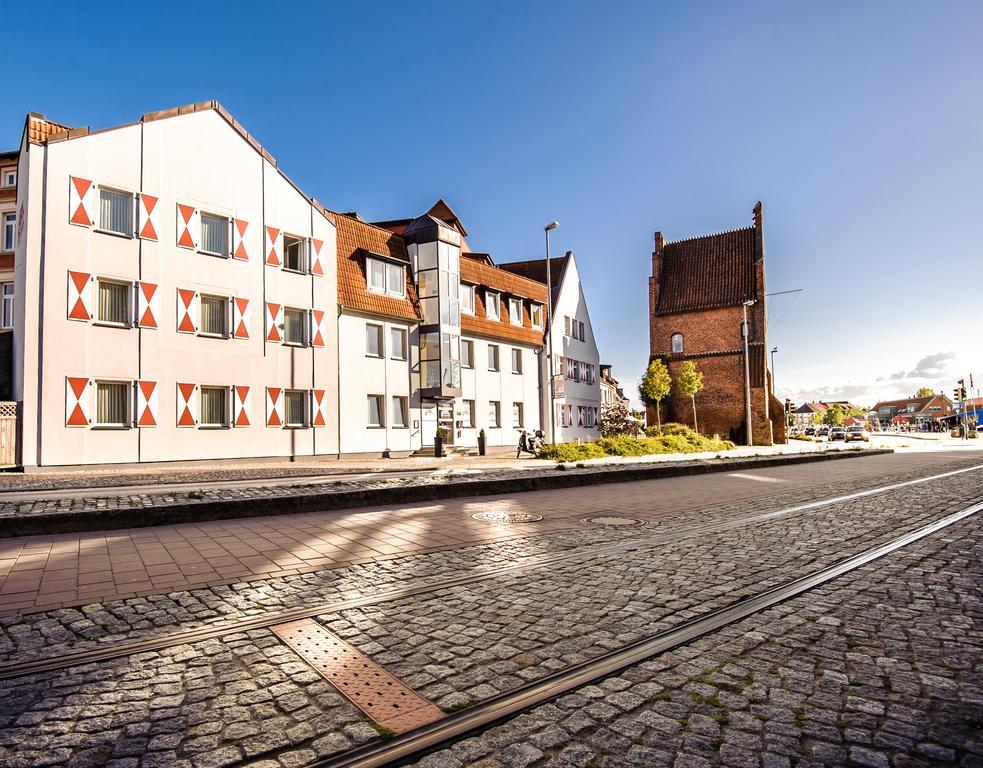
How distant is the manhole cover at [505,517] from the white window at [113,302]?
15428mm

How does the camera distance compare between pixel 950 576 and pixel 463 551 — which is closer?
pixel 950 576

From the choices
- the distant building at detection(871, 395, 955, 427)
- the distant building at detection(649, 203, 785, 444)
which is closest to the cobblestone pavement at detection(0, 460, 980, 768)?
the distant building at detection(649, 203, 785, 444)

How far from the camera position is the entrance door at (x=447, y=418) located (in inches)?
1156

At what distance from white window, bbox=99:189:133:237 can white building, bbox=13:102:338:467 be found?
40 millimetres

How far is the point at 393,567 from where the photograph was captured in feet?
19.3

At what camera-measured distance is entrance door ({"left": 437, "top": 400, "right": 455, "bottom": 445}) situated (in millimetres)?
29359

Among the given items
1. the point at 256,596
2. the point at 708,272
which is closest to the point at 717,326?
the point at 708,272

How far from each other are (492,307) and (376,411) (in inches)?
397

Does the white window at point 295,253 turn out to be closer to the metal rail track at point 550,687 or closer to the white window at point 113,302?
the white window at point 113,302

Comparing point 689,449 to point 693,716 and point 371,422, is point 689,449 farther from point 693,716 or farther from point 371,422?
point 693,716

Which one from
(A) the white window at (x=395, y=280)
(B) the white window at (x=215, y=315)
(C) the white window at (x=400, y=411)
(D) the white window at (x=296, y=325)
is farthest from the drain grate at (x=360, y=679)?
(A) the white window at (x=395, y=280)

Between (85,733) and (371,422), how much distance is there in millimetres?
24232

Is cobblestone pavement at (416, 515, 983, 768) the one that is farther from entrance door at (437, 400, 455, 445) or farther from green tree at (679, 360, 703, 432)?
green tree at (679, 360, 703, 432)

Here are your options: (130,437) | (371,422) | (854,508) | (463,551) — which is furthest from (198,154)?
(854,508)
